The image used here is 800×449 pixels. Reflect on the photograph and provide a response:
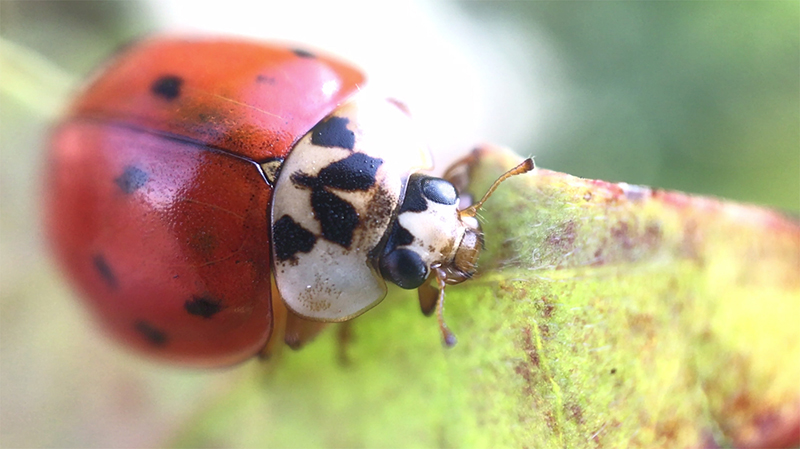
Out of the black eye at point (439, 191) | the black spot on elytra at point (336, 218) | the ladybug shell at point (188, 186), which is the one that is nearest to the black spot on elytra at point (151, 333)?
the ladybug shell at point (188, 186)

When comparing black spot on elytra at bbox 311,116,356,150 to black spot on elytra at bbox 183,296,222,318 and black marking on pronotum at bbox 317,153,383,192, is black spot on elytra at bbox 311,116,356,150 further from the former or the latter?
black spot on elytra at bbox 183,296,222,318

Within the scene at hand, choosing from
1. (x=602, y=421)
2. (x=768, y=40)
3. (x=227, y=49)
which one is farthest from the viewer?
(x=768, y=40)

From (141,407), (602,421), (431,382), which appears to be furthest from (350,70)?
(141,407)

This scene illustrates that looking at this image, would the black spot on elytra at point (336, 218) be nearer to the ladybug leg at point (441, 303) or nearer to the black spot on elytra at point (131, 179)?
the ladybug leg at point (441, 303)

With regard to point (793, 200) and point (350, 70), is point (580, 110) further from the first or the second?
point (350, 70)

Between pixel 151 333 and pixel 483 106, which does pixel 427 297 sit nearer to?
pixel 151 333

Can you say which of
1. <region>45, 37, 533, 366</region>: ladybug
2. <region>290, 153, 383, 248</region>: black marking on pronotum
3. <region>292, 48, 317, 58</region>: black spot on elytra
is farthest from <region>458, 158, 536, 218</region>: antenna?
<region>292, 48, 317, 58</region>: black spot on elytra

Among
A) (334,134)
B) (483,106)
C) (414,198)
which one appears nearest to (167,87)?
(334,134)
